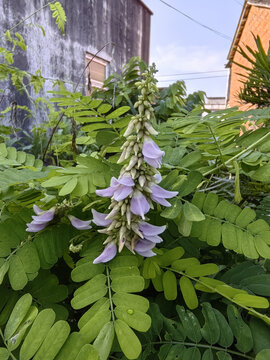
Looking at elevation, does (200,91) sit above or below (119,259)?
above

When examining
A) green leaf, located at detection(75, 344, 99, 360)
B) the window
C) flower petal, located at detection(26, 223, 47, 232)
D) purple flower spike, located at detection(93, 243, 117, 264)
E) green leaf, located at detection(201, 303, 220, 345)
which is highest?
the window

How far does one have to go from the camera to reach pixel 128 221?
0.45 m

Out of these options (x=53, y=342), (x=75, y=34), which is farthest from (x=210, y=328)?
(x=75, y=34)

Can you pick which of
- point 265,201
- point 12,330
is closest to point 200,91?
point 265,201

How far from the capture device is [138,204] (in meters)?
0.45

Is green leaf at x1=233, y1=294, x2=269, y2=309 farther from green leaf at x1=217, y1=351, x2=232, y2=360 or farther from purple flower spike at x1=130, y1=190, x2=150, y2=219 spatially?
purple flower spike at x1=130, y1=190, x2=150, y2=219

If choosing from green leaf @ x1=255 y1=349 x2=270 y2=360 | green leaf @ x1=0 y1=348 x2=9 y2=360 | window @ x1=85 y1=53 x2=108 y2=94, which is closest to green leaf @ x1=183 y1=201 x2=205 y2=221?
green leaf @ x1=255 y1=349 x2=270 y2=360

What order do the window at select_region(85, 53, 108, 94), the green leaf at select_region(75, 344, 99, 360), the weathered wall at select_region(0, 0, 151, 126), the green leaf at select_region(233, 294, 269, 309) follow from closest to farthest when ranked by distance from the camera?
the green leaf at select_region(75, 344, 99, 360) < the green leaf at select_region(233, 294, 269, 309) < the weathered wall at select_region(0, 0, 151, 126) < the window at select_region(85, 53, 108, 94)

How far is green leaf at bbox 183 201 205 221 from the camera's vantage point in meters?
0.50

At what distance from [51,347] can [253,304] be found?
31 centimetres

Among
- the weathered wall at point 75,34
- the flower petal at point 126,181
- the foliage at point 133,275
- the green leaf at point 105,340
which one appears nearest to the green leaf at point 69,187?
the foliage at point 133,275

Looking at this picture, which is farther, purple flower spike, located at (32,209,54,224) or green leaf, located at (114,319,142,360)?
purple flower spike, located at (32,209,54,224)

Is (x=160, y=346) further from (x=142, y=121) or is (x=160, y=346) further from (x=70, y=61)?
(x=70, y=61)

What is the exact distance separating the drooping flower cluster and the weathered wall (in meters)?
3.39
